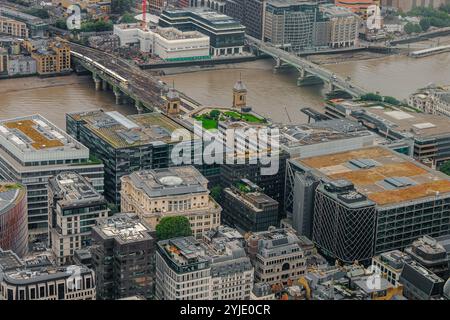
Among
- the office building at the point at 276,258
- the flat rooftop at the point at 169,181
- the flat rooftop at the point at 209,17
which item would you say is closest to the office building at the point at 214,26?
A: the flat rooftop at the point at 209,17

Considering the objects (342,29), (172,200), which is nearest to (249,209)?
(172,200)

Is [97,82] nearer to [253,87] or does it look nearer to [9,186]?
[253,87]

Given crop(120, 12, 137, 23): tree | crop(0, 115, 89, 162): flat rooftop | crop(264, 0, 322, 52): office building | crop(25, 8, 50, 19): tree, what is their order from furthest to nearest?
crop(25, 8, 50, 19): tree
crop(120, 12, 137, 23): tree
crop(264, 0, 322, 52): office building
crop(0, 115, 89, 162): flat rooftop

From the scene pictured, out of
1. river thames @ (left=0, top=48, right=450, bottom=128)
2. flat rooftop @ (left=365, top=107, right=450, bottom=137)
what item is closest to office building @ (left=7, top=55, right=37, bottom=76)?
river thames @ (left=0, top=48, right=450, bottom=128)

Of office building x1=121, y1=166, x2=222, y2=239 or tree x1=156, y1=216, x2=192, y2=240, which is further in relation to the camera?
office building x1=121, y1=166, x2=222, y2=239

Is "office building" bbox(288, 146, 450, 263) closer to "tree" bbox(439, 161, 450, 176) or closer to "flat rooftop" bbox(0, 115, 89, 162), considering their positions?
"tree" bbox(439, 161, 450, 176)
